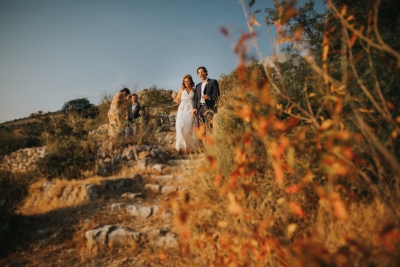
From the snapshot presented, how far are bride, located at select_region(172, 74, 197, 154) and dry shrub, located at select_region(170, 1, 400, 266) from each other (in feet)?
11.9

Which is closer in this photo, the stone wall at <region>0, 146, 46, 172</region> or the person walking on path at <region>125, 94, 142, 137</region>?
the person walking on path at <region>125, 94, 142, 137</region>

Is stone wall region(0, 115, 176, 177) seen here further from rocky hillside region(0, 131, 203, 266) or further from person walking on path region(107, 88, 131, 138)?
person walking on path region(107, 88, 131, 138)

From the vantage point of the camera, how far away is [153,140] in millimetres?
7988

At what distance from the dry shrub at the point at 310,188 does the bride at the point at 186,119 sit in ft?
11.9

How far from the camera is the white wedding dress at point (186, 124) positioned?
6.65m

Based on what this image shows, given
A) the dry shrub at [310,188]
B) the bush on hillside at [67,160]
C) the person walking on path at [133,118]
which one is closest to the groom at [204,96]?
the person walking on path at [133,118]

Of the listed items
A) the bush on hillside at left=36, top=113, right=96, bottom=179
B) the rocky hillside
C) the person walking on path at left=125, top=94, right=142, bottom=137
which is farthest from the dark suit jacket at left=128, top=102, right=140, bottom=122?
the rocky hillside

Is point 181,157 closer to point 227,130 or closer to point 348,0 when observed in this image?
point 227,130

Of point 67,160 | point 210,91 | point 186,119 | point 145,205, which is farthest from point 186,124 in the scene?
point 67,160

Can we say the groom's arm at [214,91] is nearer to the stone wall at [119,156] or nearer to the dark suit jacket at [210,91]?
the dark suit jacket at [210,91]

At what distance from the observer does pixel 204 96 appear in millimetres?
6012

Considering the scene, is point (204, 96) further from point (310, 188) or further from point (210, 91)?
point (310, 188)

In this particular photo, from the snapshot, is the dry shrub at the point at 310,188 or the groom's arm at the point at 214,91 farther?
the groom's arm at the point at 214,91

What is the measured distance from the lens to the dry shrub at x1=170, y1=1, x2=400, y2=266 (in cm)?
153
